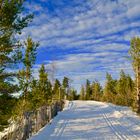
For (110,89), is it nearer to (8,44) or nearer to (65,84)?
(65,84)

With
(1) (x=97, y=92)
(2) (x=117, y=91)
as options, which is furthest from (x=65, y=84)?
(2) (x=117, y=91)

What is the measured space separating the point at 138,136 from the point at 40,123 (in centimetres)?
822

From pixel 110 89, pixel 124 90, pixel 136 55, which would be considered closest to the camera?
pixel 136 55

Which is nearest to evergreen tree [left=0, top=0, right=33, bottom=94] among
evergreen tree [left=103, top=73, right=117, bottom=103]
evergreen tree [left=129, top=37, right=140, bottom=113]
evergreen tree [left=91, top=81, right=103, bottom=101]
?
evergreen tree [left=129, top=37, right=140, bottom=113]

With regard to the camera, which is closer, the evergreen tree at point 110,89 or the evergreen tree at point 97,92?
the evergreen tree at point 110,89

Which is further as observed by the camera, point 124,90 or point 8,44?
point 124,90

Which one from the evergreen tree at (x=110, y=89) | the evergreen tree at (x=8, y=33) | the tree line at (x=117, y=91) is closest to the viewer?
the evergreen tree at (x=8, y=33)

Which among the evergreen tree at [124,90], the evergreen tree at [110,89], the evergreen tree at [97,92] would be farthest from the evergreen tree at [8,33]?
the evergreen tree at [97,92]

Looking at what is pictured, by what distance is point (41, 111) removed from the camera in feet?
81.9

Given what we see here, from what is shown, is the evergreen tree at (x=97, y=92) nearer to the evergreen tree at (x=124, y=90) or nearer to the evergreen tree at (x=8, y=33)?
the evergreen tree at (x=124, y=90)

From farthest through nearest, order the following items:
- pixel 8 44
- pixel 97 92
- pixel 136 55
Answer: pixel 97 92 → pixel 136 55 → pixel 8 44

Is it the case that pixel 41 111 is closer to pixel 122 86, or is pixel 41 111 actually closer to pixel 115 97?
pixel 122 86

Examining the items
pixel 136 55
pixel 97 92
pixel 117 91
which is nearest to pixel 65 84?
pixel 97 92

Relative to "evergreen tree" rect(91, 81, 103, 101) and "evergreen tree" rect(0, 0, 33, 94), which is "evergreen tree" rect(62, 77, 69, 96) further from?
"evergreen tree" rect(0, 0, 33, 94)
